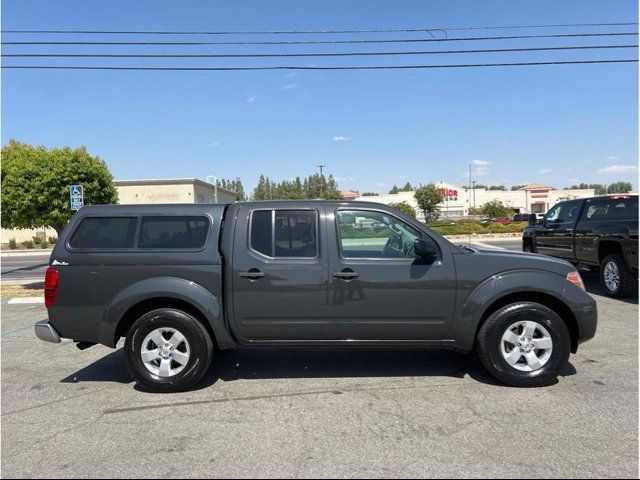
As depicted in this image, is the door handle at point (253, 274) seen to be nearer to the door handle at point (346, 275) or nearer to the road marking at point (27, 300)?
the door handle at point (346, 275)

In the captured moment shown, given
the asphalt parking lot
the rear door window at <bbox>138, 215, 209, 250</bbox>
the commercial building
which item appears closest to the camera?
the asphalt parking lot

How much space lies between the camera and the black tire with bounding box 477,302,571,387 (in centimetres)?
423

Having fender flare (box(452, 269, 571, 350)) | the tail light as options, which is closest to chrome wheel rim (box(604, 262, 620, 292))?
fender flare (box(452, 269, 571, 350))

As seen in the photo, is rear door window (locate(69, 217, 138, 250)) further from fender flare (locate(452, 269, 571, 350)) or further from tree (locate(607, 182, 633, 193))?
tree (locate(607, 182, 633, 193))

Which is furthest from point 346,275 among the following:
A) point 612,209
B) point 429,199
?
point 429,199

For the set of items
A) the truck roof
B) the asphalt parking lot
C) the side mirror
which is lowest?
the asphalt parking lot

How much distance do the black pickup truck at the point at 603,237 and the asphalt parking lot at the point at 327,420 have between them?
315 cm

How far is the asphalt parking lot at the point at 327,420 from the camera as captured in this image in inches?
117

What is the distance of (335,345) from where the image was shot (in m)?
4.36

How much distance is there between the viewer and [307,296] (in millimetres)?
4254

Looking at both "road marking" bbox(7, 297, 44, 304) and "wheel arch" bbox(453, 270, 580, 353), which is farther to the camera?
"road marking" bbox(7, 297, 44, 304)

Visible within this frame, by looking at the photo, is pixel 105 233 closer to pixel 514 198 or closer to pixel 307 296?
pixel 307 296

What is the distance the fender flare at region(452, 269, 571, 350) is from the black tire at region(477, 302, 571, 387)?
143 millimetres

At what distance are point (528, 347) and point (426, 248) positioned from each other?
137cm
